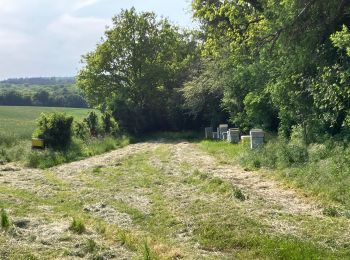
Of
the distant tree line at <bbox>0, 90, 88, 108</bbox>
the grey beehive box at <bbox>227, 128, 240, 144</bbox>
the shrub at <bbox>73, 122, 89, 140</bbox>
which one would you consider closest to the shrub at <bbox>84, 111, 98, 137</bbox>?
the shrub at <bbox>73, 122, 89, 140</bbox>

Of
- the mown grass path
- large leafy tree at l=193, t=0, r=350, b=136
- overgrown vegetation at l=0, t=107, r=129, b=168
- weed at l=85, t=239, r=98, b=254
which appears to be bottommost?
the mown grass path

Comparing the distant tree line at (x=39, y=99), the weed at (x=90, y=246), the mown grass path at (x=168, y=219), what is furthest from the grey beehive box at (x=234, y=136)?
the distant tree line at (x=39, y=99)

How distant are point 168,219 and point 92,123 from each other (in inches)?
1162

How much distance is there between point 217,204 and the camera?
10.8 m

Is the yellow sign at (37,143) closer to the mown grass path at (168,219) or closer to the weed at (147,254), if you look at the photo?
the mown grass path at (168,219)

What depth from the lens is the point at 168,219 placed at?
9.71 m

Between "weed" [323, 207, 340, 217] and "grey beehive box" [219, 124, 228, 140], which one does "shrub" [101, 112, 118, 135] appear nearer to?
"grey beehive box" [219, 124, 228, 140]

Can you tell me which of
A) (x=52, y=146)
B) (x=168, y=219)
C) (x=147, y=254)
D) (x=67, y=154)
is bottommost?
(x=168, y=219)

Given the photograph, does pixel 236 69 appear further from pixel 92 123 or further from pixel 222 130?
pixel 92 123

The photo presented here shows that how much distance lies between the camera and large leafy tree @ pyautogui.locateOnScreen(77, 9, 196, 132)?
40125 mm

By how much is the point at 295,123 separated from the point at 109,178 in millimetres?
9031

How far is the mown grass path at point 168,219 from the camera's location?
24.8 feet

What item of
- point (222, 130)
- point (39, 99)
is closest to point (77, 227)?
point (222, 130)

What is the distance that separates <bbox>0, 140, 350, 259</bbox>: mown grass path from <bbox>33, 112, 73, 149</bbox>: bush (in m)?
8.72
